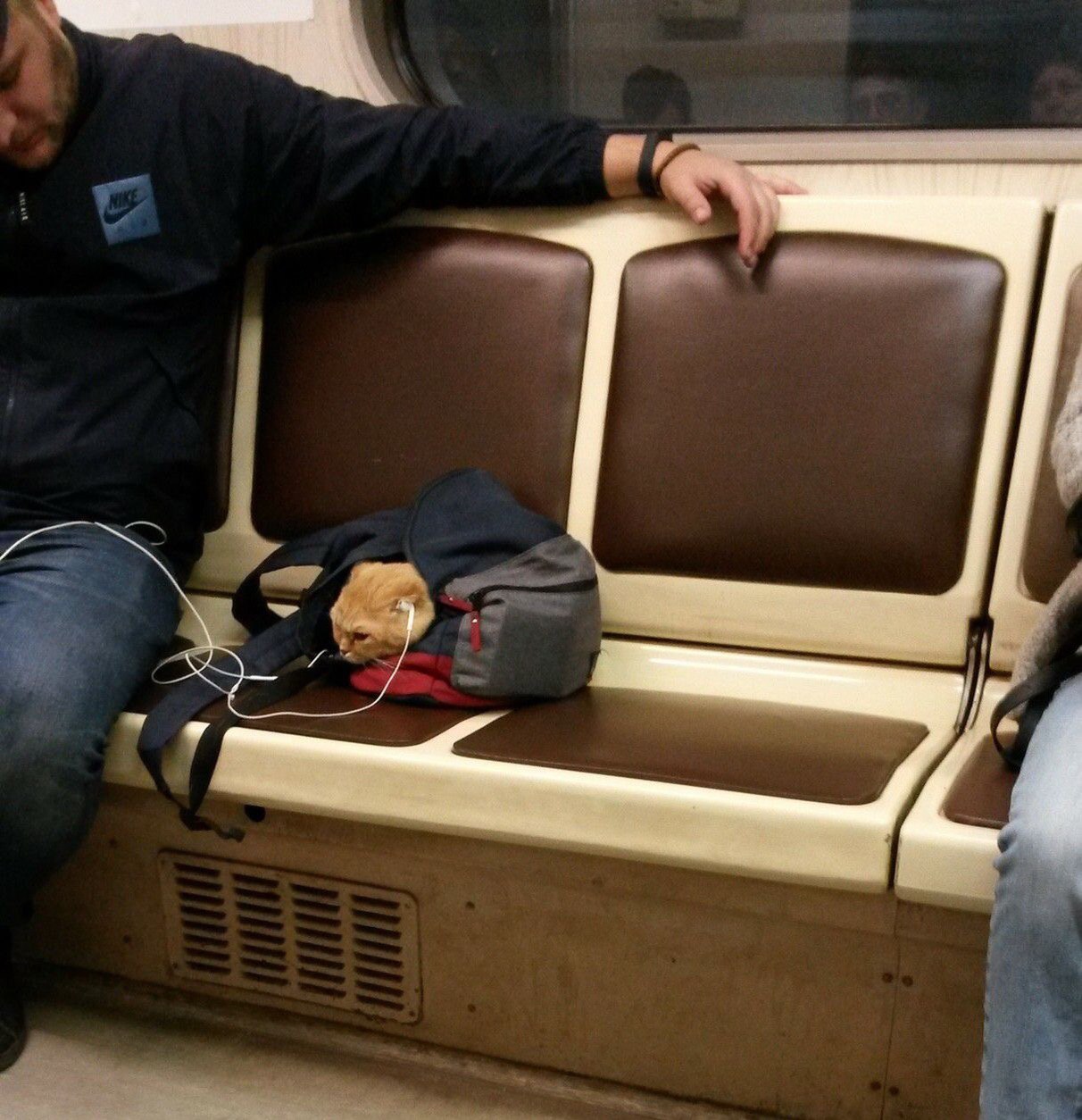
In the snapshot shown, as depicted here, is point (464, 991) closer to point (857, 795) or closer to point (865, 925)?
point (865, 925)

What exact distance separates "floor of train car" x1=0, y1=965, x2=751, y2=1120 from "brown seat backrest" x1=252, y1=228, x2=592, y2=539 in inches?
31.7

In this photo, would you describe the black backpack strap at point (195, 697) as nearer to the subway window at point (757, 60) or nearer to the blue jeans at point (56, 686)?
the blue jeans at point (56, 686)

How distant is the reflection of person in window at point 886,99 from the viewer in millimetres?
2072

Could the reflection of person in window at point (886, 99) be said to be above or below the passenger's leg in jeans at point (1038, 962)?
above

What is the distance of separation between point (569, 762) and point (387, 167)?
1034 millimetres

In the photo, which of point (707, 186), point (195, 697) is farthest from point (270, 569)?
point (707, 186)

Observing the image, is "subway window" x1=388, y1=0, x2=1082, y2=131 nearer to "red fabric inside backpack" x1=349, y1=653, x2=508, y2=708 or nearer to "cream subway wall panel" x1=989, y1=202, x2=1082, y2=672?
"cream subway wall panel" x1=989, y1=202, x2=1082, y2=672

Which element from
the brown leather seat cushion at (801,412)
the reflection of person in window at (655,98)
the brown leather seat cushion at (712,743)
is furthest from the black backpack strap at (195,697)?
the reflection of person in window at (655,98)

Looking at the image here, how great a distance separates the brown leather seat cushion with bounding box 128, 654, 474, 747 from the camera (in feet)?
5.07

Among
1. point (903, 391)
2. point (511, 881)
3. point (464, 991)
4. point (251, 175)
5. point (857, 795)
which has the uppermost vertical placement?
point (251, 175)

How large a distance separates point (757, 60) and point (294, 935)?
1.65m

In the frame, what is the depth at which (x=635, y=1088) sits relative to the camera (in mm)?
1764

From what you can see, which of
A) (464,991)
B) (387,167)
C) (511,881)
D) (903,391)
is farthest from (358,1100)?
(387,167)

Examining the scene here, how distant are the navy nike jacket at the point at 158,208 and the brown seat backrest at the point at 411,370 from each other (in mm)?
94
